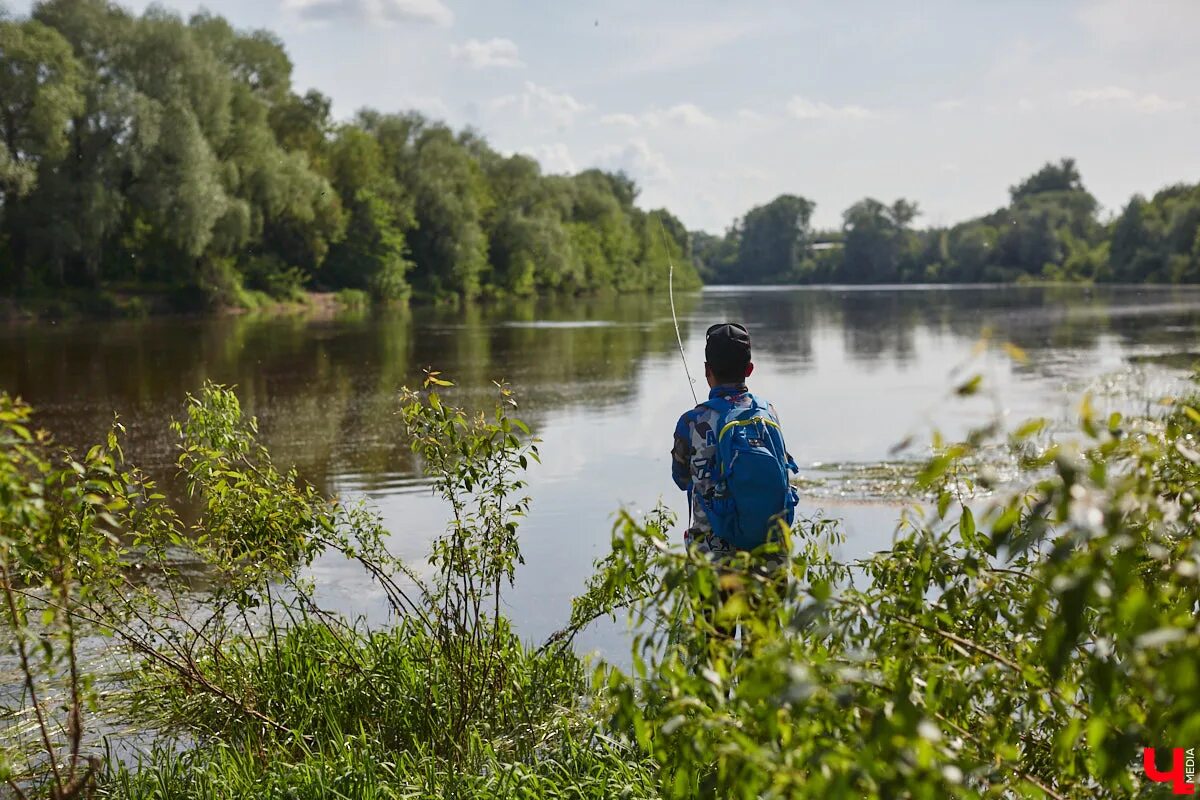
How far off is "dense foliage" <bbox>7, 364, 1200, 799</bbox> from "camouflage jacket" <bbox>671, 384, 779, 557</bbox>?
0.49 meters

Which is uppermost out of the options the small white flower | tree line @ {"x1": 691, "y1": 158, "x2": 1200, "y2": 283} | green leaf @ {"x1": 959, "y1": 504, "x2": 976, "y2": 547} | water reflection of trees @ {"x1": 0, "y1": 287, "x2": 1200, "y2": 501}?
tree line @ {"x1": 691, "y1": 158, "x2": 1200, "y2": 283}

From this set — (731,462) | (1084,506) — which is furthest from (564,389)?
(1084,506)

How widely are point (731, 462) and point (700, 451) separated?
13.0 inches

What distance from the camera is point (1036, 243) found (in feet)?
477

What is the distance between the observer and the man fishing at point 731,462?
4832mm

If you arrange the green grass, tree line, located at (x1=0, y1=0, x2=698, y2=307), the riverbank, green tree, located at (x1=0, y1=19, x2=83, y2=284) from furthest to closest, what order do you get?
1. the riverbank
2. tree line, located at (x1=0, y1=0, x2=698, y2=307)
3. green tree, located at (x1=0, y1=19, x2=83, y2=284)
4. the green grass

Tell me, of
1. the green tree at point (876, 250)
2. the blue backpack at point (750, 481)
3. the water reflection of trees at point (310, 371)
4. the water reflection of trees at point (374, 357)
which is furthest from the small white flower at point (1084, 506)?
the green tree at point (876, 250)

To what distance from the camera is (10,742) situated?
18.0 feet

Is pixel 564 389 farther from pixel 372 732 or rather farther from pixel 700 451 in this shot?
pixel 700 451

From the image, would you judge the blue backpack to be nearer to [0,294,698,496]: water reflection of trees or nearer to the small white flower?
the small white flower

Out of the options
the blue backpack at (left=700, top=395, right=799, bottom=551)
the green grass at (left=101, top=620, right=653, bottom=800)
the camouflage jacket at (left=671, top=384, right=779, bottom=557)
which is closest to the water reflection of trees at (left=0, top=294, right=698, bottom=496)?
the green grass at (left=101, top=620, right=653, bottom=800)

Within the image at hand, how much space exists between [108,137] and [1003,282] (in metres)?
123

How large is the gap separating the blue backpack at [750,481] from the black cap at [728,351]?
0.28 m

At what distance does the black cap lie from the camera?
5172mm
